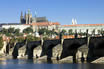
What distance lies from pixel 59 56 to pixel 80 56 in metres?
13.1

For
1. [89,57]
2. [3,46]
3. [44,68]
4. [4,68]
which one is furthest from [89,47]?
[3,46]

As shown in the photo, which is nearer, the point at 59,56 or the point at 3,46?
the point at 59,56

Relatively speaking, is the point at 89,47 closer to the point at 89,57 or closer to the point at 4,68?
the point at 89,57

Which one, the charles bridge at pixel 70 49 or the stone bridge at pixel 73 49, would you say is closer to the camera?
the stone bridge at pixel 73 49

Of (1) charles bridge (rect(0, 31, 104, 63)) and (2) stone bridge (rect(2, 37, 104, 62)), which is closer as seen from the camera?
(2) stone bridge (rect(2, 37, 104, 62))

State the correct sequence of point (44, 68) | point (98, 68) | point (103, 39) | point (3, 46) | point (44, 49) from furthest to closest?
point (3, 46)
point (44, 49)
point (103, 39)
point (44, 68)
point (98, 68)

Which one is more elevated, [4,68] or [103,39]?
[103,39]

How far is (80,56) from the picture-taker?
7431 centimetres

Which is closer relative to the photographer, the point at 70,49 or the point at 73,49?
the point at 73,49

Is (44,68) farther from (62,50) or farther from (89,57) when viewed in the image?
(62,50)

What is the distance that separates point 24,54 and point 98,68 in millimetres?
59442

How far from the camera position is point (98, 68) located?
54438 millimetres

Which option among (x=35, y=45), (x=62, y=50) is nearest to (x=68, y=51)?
(x=62, y=50)

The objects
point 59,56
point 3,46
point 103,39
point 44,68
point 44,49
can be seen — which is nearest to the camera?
point 44,68
